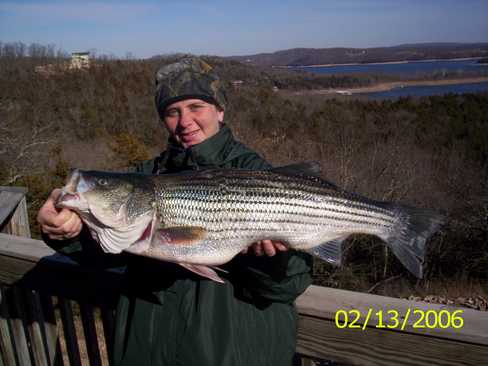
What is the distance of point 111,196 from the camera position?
250 centimetres

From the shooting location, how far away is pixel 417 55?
8825 centimetres

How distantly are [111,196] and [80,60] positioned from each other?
175 ft

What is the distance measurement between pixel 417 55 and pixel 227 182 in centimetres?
9846

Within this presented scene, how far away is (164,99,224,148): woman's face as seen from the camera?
291 centimetres

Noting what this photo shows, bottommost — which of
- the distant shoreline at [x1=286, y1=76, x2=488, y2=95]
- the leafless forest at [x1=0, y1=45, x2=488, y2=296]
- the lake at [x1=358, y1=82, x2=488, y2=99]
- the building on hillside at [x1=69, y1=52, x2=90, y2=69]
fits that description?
the leafless forest at [x1=0, y1=45, x2=488, y2=296]

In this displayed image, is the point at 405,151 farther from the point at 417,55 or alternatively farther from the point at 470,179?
the point at 417,55

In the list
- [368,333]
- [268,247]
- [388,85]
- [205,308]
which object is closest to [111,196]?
[205,308]

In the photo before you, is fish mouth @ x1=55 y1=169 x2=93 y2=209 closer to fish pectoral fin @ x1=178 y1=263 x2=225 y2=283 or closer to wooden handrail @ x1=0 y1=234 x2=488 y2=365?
wooden handrail @ x1=0 y1=234 x2=488 y2=365

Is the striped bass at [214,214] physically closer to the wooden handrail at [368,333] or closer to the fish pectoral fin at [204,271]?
the fish pectoral fin at [204,271]

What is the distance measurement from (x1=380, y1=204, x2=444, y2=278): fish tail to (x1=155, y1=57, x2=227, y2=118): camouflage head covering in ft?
5.09

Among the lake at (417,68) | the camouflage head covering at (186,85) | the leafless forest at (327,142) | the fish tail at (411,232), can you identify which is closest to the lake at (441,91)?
the leafless forest at (327,142)

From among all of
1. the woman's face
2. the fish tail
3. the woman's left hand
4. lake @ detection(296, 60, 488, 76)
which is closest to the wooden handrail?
the woman's left hand

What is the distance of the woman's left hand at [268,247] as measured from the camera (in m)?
2.37

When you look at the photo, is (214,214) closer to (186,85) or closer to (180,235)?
(180,235)
